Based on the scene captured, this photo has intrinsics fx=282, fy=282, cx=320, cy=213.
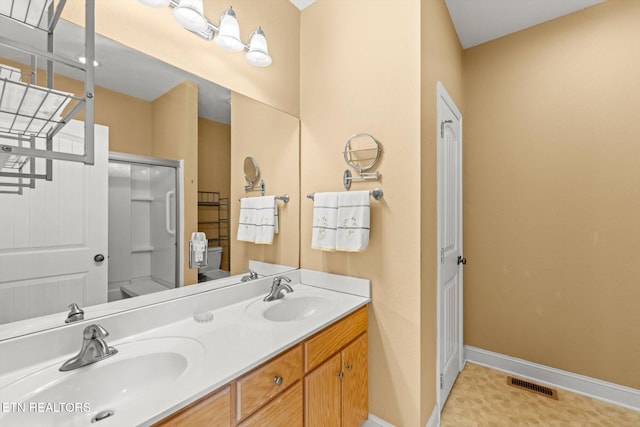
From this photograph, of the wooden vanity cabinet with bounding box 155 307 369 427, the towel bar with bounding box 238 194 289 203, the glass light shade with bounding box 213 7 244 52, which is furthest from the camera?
the towel bar with bounding box 238 194 289 203

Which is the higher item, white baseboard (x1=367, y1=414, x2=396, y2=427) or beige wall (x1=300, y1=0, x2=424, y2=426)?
beige wall (x1=300, y1=0, x2=424, y2=426)

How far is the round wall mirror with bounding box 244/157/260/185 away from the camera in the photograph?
1646 millimetres

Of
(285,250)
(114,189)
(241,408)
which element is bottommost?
(241,408)

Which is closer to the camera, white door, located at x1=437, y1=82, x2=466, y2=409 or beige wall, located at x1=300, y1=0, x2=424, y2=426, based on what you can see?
beige wall, located at x1=300, y1=0, x2=424, y2=426

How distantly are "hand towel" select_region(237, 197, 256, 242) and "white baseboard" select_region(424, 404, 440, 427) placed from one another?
1393 millimetres

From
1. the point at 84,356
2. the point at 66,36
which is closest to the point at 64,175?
the point at 66,36

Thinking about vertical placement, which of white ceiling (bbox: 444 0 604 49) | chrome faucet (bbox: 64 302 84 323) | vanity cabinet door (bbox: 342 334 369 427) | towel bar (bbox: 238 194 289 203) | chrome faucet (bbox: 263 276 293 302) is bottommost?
vanity cabinet door (bbox: 342 334 369 427)

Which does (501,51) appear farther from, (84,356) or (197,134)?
(84,356)

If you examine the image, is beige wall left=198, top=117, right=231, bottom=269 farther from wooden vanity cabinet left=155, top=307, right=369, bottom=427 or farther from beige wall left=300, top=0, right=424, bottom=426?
wooden vanity cabinet left=155, top=307, right=369, bottom=427

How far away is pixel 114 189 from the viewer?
105 cm

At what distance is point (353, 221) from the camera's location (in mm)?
1520

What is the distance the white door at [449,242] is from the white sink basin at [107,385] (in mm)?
1411

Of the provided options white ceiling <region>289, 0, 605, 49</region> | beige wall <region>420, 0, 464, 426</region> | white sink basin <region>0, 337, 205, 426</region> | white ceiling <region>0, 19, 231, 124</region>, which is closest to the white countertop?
white sink basin <region>0, 337, 205, 426</region>

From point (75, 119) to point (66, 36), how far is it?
0.96 ft
